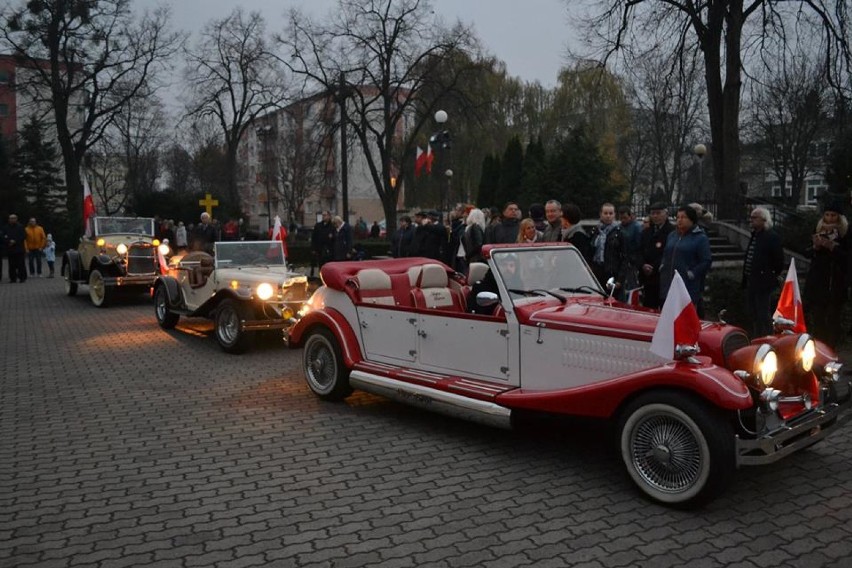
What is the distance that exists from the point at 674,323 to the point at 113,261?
45.1ft

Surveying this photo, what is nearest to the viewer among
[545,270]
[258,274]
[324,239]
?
[545,270]

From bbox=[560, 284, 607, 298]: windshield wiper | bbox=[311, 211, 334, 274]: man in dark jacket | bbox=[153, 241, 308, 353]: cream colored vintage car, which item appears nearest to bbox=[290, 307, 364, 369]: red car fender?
bbox=[153, 241, 308, 353]: cream colored vintage car

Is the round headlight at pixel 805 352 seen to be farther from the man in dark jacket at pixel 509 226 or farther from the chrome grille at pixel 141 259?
the chrome grille at pixel 141 259

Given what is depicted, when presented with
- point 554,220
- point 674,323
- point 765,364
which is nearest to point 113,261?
point 554,220

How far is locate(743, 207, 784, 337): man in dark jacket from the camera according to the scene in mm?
7520

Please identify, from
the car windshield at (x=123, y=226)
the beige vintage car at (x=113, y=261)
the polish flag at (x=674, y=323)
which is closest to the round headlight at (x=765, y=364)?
the polish flag at (x=674, y=323)

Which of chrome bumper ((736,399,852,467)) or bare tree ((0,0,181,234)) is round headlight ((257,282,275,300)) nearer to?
chrome bumper ((736,399,852,467))

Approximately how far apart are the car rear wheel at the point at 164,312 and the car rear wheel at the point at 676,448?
9182 millimetres

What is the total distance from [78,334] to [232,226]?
1205cm

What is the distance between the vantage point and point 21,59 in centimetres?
3177

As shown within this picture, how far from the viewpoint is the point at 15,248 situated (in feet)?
64.7

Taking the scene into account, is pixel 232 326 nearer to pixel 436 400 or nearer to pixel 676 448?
pixel 436 400

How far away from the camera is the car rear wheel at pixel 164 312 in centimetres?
1174

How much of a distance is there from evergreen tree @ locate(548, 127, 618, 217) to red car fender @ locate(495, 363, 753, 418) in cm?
2117
